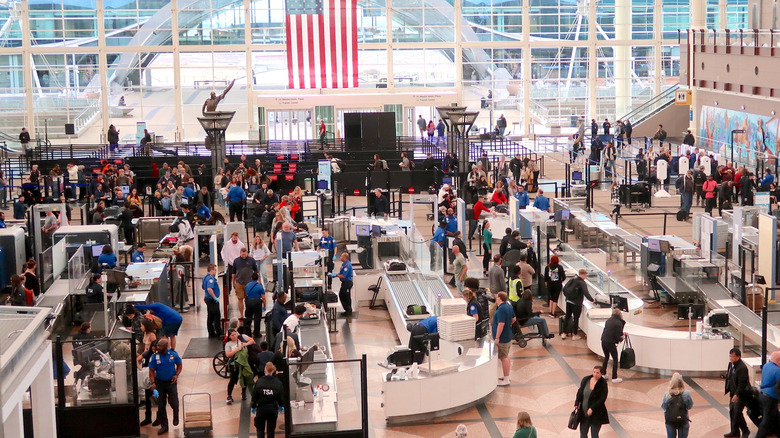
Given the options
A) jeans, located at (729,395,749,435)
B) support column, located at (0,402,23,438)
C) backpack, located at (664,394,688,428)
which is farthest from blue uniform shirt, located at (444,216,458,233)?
support column, located at (0,402,23,438)

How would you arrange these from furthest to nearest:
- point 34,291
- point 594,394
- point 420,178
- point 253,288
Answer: point 420,178 < point 34,291 < point 253,288 < point 594,394

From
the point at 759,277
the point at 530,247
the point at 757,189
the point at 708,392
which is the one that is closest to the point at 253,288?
the point at 530,247

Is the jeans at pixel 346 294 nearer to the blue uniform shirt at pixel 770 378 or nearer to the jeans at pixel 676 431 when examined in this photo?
the jeans at pixel 676 431

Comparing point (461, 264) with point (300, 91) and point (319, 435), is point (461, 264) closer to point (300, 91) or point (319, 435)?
point (319, 435)

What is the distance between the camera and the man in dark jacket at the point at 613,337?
598 inches

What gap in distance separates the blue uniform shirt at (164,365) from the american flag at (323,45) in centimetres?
3361

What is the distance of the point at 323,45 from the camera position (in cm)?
4666

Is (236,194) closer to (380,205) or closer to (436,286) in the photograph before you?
(380,205)

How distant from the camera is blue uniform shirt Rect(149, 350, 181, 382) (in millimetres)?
13500

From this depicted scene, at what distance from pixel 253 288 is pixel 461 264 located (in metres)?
4.45

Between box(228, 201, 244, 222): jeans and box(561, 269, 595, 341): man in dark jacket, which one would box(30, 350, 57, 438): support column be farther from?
box(228, 201, 244, 222): jeans

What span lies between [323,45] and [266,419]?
35208mm

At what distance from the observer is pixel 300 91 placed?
49.7m

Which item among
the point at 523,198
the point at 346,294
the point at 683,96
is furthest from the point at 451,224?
the point at 683,96
